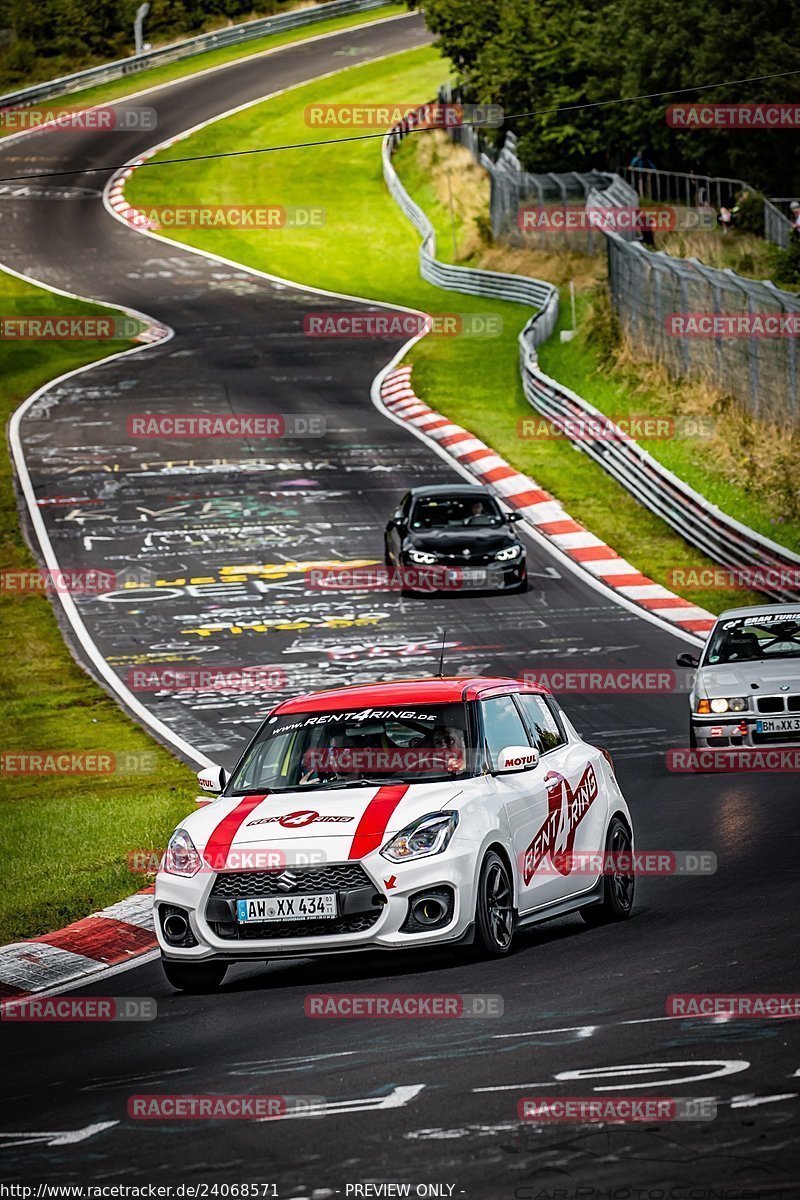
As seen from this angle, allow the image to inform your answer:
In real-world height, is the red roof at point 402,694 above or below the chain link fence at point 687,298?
above

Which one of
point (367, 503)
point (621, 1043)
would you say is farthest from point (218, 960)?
point (367, 503)

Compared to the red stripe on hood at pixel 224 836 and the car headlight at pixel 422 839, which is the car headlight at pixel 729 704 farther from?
the car headlight at pixel 422 839

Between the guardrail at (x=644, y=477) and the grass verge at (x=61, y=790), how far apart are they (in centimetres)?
912

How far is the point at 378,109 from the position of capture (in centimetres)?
7506

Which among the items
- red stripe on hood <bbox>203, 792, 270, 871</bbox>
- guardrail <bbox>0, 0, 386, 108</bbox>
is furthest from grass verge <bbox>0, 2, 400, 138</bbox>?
red stripe on hood <bbox>203, 792, 270, 871</bbox>

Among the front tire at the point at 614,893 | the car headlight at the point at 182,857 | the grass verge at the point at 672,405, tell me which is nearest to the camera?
the car headlight at the point at 182,857

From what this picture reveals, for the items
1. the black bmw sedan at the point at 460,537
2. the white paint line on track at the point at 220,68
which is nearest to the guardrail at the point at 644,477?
the black bmw sedan at the point at 460,537

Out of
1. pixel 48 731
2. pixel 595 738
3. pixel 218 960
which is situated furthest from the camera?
pixel 48 731

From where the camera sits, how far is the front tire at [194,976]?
10.3 metres

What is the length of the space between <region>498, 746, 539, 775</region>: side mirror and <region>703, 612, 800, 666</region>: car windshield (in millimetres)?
7892

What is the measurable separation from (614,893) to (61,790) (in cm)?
788

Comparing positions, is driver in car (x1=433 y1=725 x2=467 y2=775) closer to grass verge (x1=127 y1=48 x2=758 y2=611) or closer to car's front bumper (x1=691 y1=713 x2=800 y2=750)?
car's front bumper (x1=691 y1=713 x2=800 y2=750)

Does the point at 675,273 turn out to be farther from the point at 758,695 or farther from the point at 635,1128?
the point at 635,1128

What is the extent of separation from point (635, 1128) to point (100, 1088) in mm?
2407
